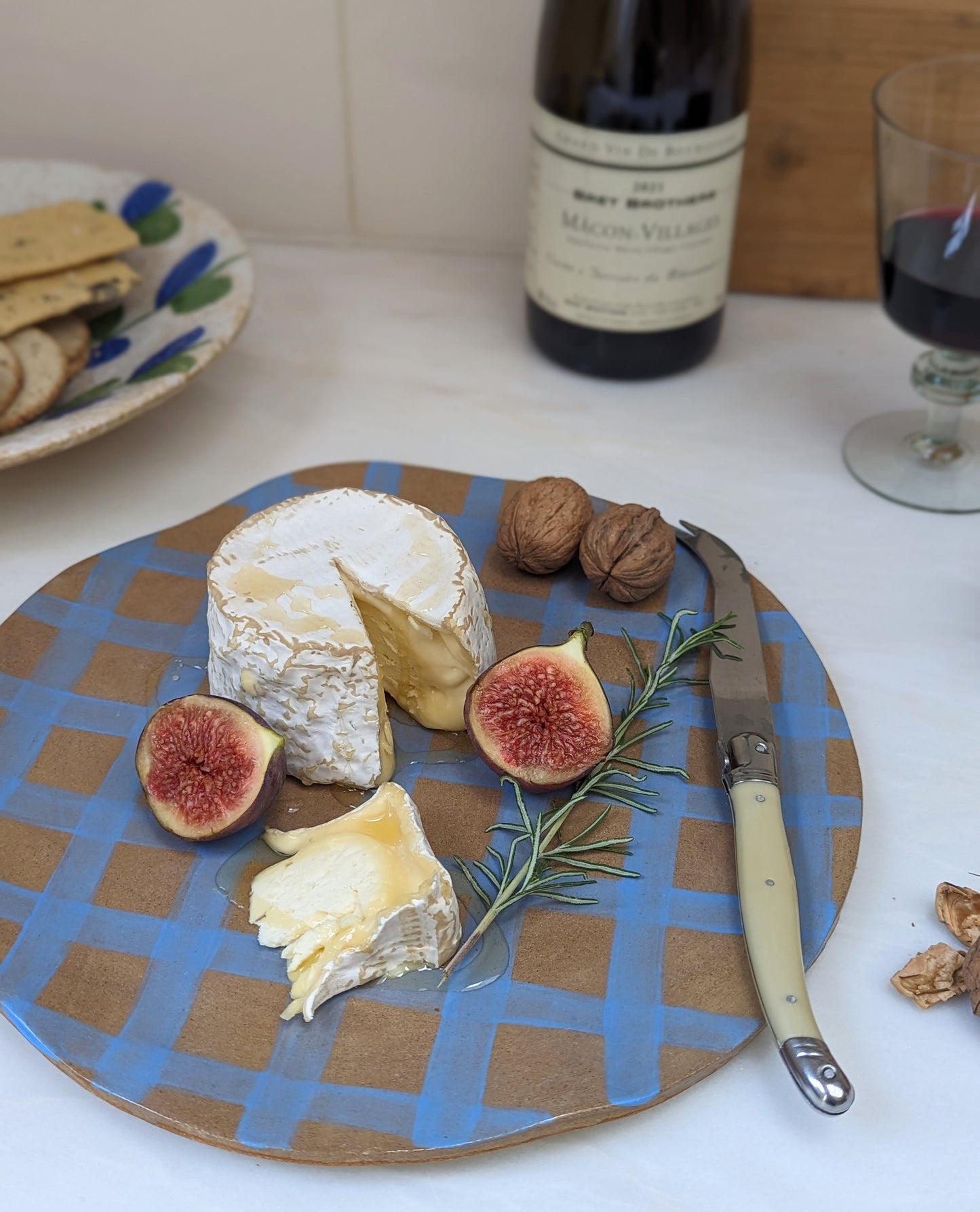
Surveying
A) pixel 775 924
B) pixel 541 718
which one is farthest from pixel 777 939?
pixel 541 718

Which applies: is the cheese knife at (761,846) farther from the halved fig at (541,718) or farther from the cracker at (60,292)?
the cracker at (60,292)

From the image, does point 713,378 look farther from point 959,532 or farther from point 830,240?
point 959,532

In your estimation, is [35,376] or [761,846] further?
[35,376]

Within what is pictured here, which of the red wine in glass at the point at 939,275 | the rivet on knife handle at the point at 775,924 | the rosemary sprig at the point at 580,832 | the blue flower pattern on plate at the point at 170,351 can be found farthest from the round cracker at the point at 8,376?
the red wine in glass at the point at 939,275

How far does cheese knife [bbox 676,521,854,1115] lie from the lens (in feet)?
2.77

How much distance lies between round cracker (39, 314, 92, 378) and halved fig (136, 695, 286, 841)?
0.65 meters

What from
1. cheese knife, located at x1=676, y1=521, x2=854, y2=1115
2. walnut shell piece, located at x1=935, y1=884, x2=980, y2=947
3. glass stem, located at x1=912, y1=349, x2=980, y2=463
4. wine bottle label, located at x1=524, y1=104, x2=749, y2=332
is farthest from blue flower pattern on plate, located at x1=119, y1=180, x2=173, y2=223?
walnut shell piece, located at x1=935, y1=884, x2=980, y2=947

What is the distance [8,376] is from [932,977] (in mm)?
1207

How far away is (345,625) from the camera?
3.56ft

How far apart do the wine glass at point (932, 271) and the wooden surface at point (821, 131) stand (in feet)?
0.47

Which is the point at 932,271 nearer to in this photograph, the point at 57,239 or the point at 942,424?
the point at 942,424

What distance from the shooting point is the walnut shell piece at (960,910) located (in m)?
0.98

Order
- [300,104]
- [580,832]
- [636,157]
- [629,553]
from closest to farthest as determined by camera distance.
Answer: [580,832] → [629,553] → [636,157] → [300,104]

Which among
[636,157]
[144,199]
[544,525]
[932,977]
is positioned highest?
[636,157]
